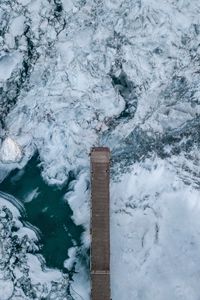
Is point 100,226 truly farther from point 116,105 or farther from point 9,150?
point 116,105

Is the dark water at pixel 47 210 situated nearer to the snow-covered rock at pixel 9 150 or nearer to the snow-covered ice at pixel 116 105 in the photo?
the snow-covered ice at pixel 116 105

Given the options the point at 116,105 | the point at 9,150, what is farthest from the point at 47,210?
the point at 116,105

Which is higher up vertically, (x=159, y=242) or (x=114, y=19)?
(x=114, y=19)

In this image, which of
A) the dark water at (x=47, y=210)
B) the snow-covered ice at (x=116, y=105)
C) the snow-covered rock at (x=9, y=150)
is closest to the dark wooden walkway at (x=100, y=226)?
the snow-covered ice at (x=116, y=105)

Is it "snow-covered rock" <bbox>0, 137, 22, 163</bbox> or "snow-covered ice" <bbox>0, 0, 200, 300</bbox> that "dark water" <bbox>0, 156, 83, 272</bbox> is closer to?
"snow-covered ice" <bbox>0, 0, 200, 300</bbox>

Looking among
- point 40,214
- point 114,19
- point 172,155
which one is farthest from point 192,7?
point 40,214

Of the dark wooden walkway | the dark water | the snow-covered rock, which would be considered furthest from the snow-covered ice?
the dark wooden walkway

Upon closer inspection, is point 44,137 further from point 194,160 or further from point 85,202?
point 194,160
